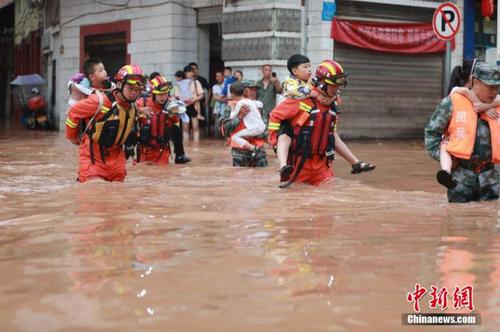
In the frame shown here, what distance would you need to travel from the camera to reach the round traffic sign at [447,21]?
51.9ft

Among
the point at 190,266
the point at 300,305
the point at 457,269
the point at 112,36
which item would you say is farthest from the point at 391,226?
the point at 112,36

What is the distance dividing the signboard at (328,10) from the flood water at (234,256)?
10.2 m

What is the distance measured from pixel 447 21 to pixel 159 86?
19.2 feet

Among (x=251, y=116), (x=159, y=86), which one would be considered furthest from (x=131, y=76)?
(x=251, y=116)

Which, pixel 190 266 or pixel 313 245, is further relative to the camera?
pixel 313 245

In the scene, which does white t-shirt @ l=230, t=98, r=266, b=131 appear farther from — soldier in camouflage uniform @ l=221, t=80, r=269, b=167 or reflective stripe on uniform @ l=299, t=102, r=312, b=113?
reflective stripe on uniform @ l=299, t=102, r=312, b=113

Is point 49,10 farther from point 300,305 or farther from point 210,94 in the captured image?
point 300,305

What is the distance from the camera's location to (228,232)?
6.25 m

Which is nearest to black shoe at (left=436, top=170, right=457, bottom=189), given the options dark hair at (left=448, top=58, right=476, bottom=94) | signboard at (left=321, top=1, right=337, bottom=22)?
dark hair at (left=448, top=58, right=476, bottom=94)

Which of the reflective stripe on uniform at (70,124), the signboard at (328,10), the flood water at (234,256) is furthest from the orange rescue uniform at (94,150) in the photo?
the signboard at (328,10)

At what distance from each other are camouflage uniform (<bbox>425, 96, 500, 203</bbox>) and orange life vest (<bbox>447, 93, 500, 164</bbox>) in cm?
10

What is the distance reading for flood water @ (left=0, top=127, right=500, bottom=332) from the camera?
4031 mm

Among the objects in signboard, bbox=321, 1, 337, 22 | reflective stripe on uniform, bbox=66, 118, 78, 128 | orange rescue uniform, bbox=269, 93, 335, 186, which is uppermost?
signboard, bbox=321, 1, 337, 22

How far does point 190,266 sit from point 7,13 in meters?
37.2
